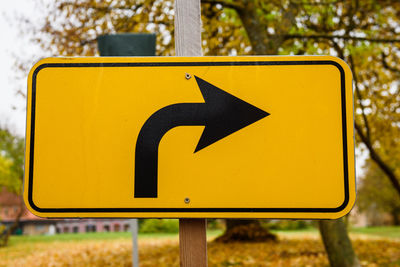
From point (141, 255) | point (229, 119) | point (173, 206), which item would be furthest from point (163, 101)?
point (141, 255)

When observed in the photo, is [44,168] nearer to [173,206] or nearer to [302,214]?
[173,206]

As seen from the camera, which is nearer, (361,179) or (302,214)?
(302,214)

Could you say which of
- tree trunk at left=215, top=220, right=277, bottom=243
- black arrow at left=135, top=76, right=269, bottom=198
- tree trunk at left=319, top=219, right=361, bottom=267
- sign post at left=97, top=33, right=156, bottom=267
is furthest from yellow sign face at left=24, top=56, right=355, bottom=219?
tree trunk at left=215, top=220, right=277, bottom=243

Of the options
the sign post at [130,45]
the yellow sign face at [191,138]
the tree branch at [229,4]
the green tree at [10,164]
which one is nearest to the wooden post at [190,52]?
the yellow sign face at [191,138]

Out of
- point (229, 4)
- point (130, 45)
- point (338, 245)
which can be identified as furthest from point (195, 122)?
point (229, 4)

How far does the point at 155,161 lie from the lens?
4.25 feet

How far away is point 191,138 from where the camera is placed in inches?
51.2

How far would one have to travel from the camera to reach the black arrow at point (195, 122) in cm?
129

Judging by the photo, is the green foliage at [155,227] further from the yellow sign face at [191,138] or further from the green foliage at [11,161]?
the yellow sign face at [191,138]

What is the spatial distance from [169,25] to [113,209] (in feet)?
22.3

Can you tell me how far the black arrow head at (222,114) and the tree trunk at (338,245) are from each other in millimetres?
5048

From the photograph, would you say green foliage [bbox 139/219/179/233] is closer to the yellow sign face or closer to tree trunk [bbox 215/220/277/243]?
tree trunk [bbox 215/220/277/243]

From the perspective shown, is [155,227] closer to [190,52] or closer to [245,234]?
[245,234]

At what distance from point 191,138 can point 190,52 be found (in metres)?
0.36
